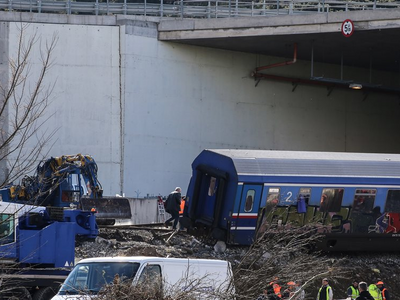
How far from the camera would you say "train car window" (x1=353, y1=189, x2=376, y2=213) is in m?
25.5

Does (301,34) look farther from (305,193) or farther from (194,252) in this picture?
(194,252)

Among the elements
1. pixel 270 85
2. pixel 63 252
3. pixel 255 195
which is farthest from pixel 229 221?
pixel 270 85

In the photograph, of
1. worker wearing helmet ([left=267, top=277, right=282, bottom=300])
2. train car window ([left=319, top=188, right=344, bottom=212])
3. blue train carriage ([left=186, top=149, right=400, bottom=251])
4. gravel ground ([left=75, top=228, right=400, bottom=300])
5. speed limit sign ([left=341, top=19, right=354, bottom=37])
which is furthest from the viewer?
speed limit sign ([left=341, top=19, right=354, bottom=37])

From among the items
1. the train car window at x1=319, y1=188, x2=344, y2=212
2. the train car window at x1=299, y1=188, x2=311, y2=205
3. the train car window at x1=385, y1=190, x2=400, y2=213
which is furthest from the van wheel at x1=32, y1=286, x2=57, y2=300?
the train car window at x1=385, y1=190, x2=400, y2=213

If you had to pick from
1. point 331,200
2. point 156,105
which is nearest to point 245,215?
point 331,200

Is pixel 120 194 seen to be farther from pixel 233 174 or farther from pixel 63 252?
pixel 63 252

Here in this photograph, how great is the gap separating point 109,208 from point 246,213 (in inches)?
228

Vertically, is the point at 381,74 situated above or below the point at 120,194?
above

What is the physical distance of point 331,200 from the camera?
2527 cm

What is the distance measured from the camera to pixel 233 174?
24375mm

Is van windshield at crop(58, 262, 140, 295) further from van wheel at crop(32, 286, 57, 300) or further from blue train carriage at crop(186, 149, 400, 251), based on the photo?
blue train carriage at crop(186, 149, 400, 251)

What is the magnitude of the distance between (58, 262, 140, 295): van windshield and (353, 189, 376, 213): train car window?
1422 centimetres

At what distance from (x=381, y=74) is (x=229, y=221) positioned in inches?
875

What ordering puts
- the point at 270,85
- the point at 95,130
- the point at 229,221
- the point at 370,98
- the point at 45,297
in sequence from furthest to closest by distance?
1. the point at 370,98
2. the point at 270,85
3. the point at 95,130
4. the point at 229,221
5. the point at 45,297
